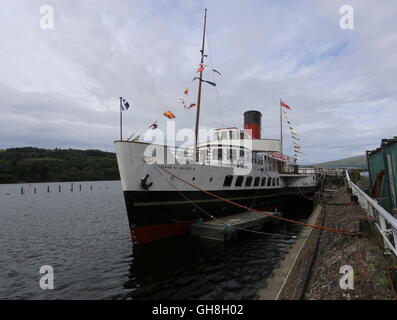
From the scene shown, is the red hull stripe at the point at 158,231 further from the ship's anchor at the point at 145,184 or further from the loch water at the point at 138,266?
the ship's anchor at the point at 145,184

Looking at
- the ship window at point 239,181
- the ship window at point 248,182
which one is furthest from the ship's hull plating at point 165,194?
the ship window at point 248,182

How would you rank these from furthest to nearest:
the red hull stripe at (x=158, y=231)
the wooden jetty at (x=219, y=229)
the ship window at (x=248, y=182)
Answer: the ship window at (x=248, y=182)
the wooden jetty at (x=219, y=229)
the red hull stripe at (x=158, y=231)

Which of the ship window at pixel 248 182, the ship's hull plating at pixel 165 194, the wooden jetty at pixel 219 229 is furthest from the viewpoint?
the ship window at pixel 248 182

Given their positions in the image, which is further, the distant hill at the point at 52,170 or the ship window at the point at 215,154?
the distant hill at the point at 52,170

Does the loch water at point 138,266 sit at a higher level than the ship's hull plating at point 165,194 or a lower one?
lower

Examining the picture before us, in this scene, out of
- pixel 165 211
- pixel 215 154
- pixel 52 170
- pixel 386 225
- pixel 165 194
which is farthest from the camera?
pixel 52 170

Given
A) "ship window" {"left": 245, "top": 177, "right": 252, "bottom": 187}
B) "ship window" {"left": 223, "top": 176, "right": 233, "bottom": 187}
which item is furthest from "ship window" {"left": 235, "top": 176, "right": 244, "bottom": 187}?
"ship window" {"left": 223, "top": 176, "right": 233, "bottom": 187}

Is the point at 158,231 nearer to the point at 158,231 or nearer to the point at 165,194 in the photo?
the point at 158,231

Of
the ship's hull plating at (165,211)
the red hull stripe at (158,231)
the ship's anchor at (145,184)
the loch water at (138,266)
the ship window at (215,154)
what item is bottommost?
the loch water at (138,266)

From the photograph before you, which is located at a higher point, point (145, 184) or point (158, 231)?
point (145, 184)

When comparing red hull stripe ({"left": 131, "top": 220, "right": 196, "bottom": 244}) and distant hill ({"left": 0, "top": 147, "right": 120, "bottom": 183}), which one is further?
distant hill ({"left": 0, "top": 147, "right": 120, "bottom": 183})

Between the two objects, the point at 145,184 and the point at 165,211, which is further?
the point at 165,211

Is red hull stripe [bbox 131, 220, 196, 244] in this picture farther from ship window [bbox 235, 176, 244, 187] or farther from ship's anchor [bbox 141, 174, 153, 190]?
ship window [bbox 235, 176, 244, 187]

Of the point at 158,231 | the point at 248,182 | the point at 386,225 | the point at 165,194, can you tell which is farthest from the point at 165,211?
the point at 386,225
